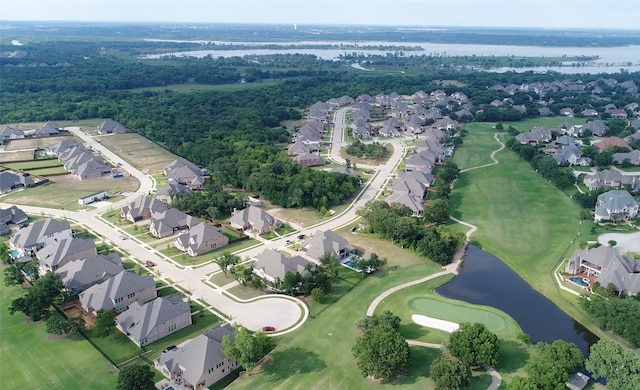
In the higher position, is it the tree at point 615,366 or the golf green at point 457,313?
the tree at point 615,366

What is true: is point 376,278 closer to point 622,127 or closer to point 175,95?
point 622,127

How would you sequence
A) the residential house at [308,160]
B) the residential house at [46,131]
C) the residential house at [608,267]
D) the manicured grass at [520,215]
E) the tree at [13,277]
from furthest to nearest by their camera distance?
the residential house at [46,131] → the residential house at [308,160] → the manicured grass at [520,215] → the tree at [13,277] → the residential house at [608,267]

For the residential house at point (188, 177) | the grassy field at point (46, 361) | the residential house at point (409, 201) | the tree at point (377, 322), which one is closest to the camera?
the grassy field at point (46, 361)

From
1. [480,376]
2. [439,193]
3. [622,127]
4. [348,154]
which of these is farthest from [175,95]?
[480,376]

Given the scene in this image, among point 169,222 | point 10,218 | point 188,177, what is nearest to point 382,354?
point 169,222

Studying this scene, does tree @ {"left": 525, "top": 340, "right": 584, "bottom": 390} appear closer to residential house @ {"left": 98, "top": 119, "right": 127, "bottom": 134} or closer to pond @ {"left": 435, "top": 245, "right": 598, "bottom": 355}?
pond @ {"left": 435, "top": 245, "right": 598, "bottom": 355}

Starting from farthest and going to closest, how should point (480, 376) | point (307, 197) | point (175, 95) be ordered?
point (175, 95) → point (307, 197) → point (480, 376)

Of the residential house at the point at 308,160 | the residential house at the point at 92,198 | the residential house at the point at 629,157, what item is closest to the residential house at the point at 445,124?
the residential house at the point at 629,157

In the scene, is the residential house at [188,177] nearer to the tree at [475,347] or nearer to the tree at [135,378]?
the tree at [135,378]
